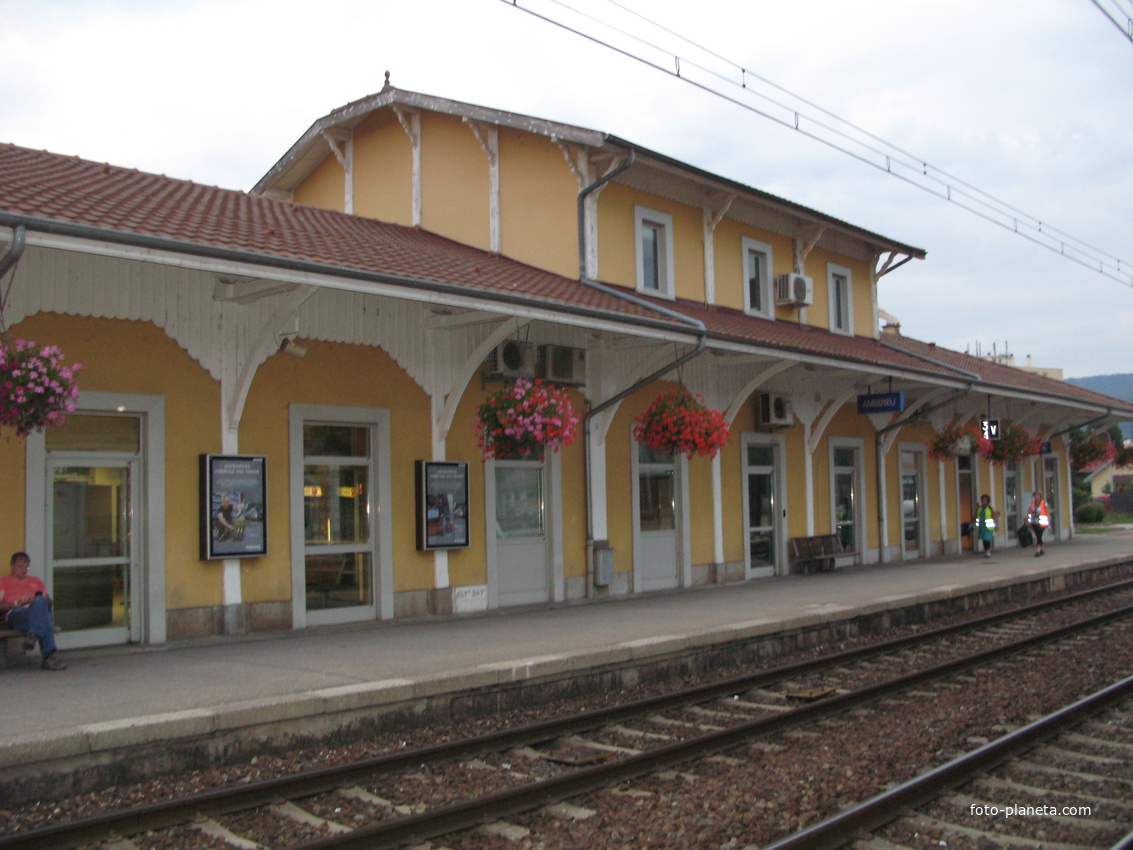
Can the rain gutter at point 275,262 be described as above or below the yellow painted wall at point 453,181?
below

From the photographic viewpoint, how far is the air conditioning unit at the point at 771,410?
644 inches

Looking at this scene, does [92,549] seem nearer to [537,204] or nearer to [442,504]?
[442,504]

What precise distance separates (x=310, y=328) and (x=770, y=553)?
9.25 m

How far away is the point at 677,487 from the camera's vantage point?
49.4 ft

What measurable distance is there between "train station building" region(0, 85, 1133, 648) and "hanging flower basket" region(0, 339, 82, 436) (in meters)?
0.83

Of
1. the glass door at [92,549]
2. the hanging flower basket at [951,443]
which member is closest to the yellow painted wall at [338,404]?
the glass door at [92,549]

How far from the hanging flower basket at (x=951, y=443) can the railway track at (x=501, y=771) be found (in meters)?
11.1

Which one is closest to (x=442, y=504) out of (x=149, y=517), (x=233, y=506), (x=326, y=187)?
(x=233, y=506)

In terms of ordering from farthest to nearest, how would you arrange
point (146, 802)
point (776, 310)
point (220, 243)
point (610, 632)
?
point (776, 310), point (610, 632), point (220, 243), point (146, 802)

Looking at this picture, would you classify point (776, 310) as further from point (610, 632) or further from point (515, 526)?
point (610, 632)

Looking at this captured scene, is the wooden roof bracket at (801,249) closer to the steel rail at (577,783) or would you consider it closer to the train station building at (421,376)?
the train station building at (421,376)

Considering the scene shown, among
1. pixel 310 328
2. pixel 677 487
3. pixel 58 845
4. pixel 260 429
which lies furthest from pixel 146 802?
pixel 677 487

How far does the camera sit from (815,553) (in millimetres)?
17547

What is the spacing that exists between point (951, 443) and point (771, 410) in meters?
5.92
